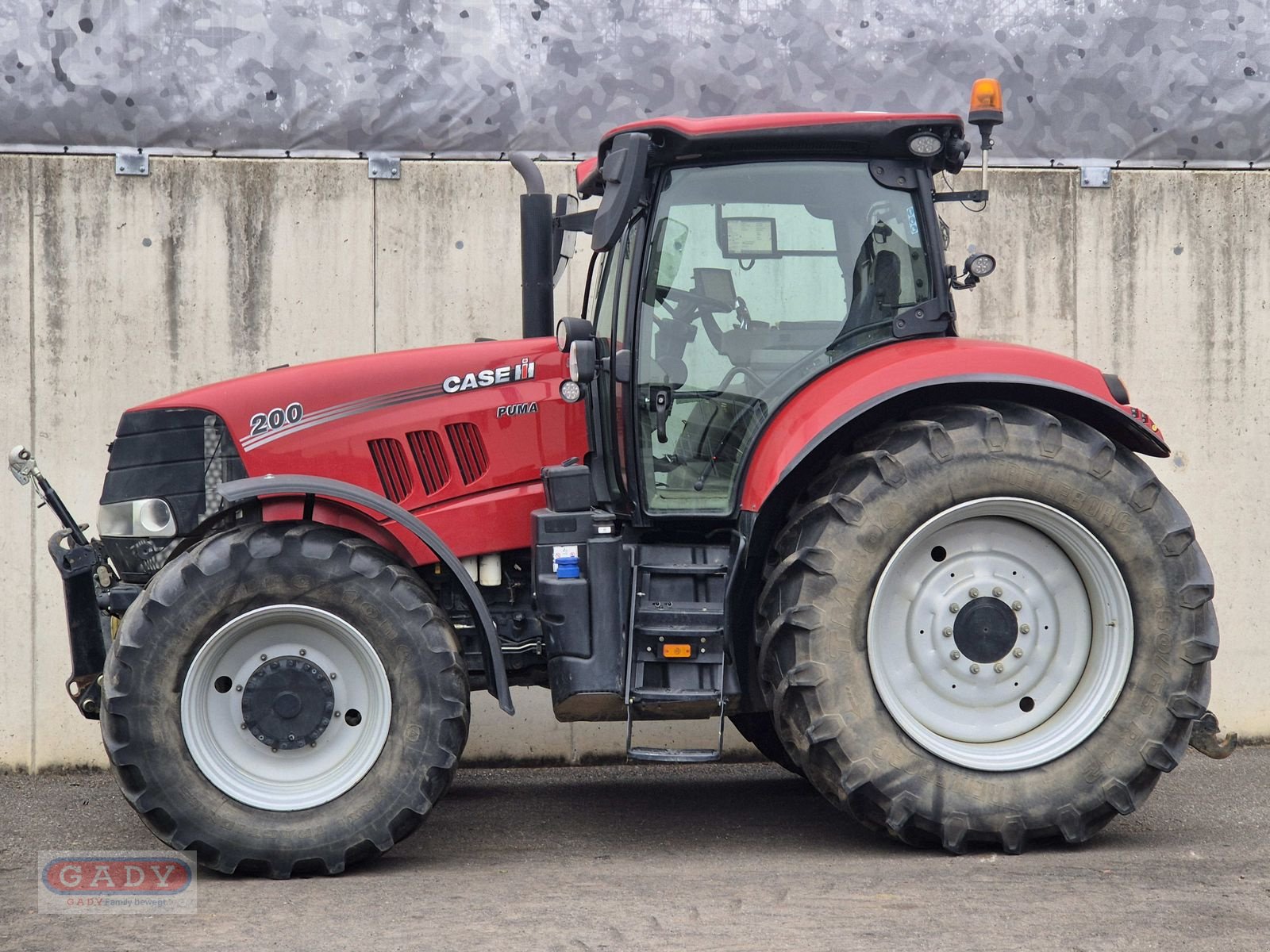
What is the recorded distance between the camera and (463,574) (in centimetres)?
475

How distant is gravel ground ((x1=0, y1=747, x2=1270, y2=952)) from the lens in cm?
377

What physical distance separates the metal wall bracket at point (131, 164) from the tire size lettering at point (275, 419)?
2175mm

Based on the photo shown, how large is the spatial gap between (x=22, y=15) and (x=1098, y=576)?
551 cm

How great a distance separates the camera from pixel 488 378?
5156 millimetres

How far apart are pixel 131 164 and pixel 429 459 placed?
2612 mm

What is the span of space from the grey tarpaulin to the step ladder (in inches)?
111

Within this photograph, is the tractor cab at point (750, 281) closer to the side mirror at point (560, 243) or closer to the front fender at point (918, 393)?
the front fender at point (918, 393)

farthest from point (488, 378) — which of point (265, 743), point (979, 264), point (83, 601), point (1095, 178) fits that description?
point (1095, 178)

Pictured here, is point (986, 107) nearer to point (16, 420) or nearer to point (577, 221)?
point (577, 221)

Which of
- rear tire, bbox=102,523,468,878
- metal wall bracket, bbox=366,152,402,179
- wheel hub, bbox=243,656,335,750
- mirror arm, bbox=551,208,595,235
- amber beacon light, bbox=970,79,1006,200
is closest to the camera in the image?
rear tire, bbox=102,523,468,878

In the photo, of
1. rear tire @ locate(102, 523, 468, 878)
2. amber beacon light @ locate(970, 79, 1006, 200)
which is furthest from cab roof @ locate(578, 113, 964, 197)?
rear tire @ locate(102, 523, 468, 878)

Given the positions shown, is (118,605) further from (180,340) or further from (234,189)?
(234,189)

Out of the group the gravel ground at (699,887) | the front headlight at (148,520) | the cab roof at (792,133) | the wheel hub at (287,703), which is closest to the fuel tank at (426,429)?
the front headlight at (148,520)

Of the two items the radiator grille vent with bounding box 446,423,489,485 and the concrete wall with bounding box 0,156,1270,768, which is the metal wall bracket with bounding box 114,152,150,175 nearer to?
the concrete wall with bounding box 0,156,1270,768
